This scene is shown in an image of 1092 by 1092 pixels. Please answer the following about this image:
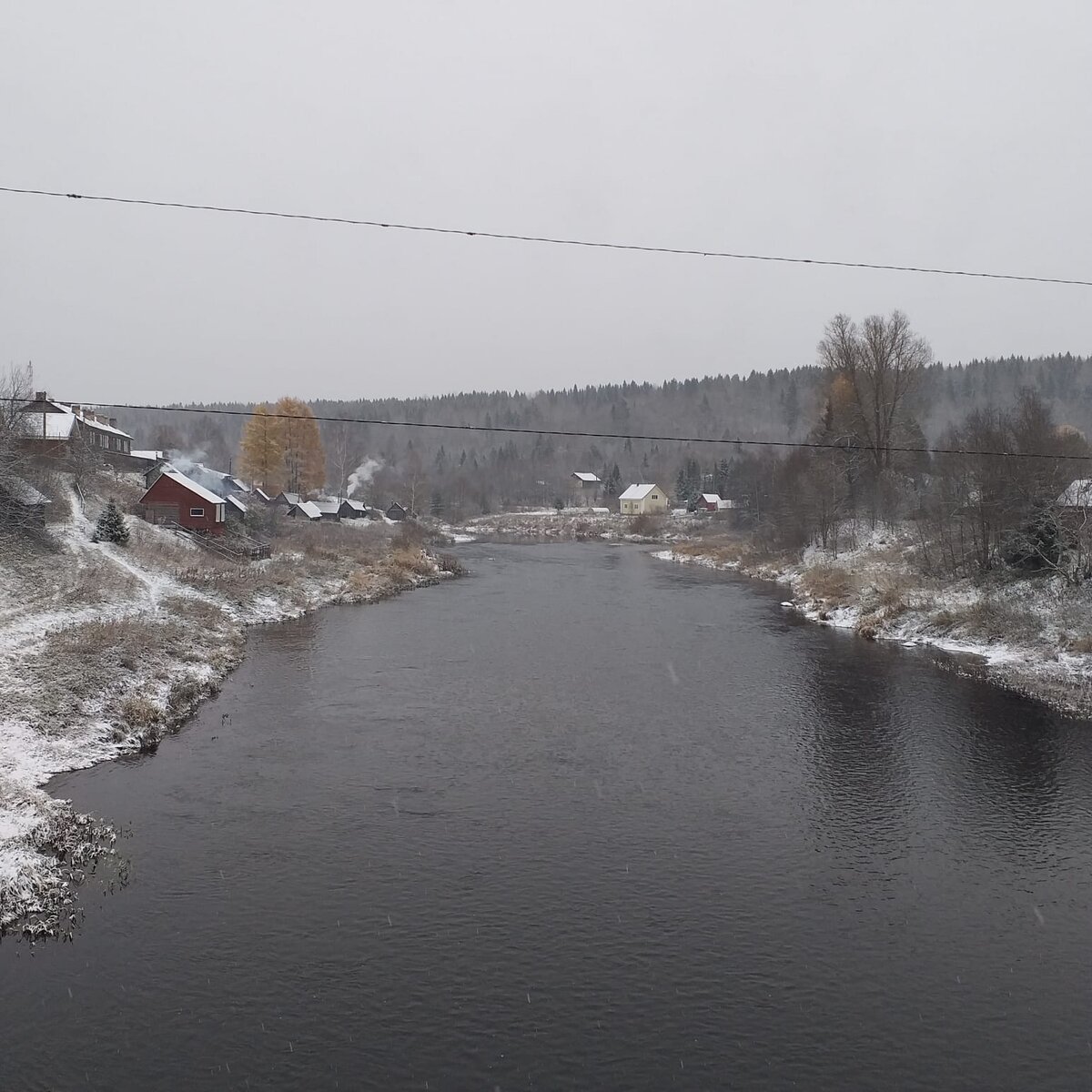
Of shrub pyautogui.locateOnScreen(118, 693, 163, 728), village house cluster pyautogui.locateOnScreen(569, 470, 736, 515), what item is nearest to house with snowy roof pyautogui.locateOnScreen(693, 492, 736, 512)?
village house cluster pyautogui.locateOnScreen(569, 470, 736, 515)

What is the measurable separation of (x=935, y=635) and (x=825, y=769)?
1678 centimetres

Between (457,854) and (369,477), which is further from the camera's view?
(369,477)

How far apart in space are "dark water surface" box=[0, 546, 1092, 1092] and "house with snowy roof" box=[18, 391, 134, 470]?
3092cm

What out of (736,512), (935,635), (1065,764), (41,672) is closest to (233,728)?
(41,672)

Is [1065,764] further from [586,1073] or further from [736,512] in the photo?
[736,512]

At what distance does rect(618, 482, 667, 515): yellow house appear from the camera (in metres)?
131

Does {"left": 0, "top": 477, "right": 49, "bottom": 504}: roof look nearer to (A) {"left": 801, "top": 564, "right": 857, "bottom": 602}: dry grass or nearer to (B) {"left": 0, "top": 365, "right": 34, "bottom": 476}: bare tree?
(B) {"left": 0, "top": 365, "right": 34, "bottom": 476}: bare tree

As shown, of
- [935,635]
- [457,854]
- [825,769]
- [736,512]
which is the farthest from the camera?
[736,512]

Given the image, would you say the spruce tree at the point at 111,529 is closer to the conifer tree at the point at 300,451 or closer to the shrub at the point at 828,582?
the shrub at the point at 828,582

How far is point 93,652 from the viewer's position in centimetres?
2327

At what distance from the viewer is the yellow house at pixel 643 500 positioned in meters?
131

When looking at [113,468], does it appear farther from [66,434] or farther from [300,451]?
[300,451]

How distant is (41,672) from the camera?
838 inches

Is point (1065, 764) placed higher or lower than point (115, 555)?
lower
